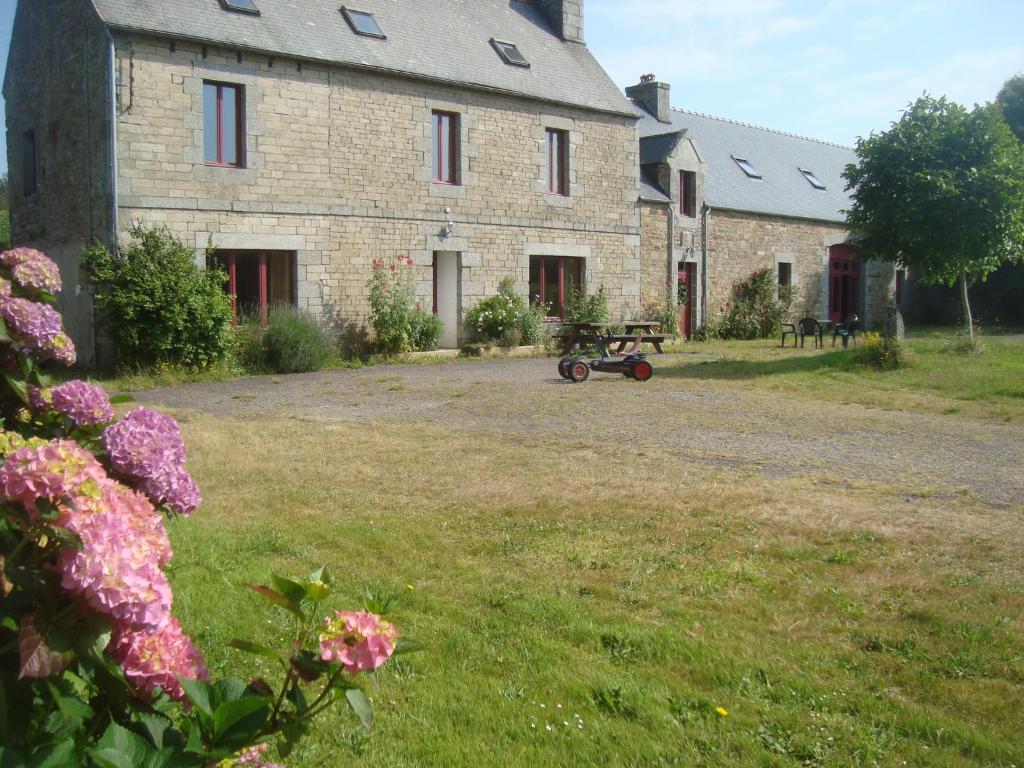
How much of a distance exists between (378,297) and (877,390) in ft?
29.0

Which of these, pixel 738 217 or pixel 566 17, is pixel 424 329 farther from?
pixel 738 217

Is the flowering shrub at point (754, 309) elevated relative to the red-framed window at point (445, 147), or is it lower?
lower

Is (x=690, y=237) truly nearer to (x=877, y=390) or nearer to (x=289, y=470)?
(x=877, y=390)

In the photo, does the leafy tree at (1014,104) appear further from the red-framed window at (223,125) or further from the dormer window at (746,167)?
the red-framed window at (223,125)

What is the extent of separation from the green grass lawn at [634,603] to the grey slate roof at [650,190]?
1589 cm

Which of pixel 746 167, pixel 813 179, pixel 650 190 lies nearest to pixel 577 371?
pixel 650 190

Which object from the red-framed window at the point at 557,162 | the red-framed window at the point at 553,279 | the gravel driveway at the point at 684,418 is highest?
the red-framed window at the point at 557,162

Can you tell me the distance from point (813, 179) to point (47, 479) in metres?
31.0

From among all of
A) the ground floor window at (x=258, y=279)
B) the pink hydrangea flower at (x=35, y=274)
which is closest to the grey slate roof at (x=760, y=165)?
the ground floor window at (x=258, y=279)

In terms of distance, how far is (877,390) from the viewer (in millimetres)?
12625

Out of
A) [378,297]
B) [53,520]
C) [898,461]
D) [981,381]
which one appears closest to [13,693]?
[53,520]

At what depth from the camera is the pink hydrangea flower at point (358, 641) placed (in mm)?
1621

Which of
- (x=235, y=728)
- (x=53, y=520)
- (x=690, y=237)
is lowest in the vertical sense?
(x=235, y=728)

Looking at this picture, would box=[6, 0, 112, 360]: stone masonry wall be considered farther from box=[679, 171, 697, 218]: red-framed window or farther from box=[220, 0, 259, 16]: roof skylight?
box=[679, 171, 697, 218]: red-framed window
